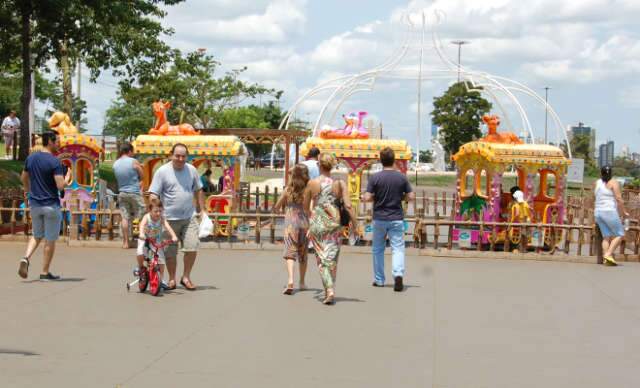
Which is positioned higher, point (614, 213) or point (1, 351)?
point (614, 213)

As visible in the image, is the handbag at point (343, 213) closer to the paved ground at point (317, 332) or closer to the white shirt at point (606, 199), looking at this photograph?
the paved ground at point (317, 332)

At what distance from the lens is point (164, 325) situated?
7777 mm

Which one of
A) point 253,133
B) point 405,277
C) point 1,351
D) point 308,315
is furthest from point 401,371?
point 253,133

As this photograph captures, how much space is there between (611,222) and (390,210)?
470 centimetres

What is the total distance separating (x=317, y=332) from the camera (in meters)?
7.62

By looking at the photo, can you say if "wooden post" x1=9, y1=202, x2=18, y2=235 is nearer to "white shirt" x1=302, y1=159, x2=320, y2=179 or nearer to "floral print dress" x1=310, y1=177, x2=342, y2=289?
"white shirt" x1=302, y1=159, x2=320, y2=179

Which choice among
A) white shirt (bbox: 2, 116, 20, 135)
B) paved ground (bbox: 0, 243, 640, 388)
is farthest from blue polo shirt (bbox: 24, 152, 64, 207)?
white shirt (bbox: 2, 116, 20, 135)

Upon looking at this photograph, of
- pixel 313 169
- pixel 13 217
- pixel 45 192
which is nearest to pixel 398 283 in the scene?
pixel 313 169

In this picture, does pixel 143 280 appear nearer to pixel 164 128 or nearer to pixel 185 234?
pixel 185 234

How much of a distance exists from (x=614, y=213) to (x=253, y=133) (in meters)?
9.94

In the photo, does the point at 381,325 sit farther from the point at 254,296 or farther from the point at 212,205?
the point at 212,205

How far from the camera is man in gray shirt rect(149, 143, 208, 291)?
9523 mm

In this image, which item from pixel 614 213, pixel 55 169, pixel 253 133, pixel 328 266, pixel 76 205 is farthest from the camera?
pixel 253 133

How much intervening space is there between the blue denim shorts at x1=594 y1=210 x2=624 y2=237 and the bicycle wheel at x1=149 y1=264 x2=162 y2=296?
23.5 feet
